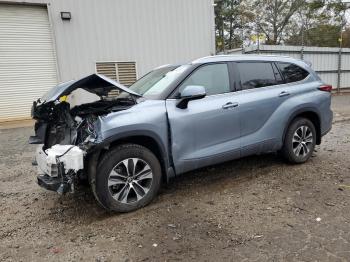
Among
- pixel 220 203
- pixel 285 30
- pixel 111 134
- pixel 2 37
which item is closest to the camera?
pixel 111 134

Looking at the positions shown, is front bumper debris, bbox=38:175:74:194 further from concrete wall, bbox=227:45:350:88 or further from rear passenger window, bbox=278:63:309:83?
concrete wall, bbox=227:45:350:88

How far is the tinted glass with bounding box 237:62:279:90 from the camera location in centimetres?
466

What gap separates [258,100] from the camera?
459 centimetres

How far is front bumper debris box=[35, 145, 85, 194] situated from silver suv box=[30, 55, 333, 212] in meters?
0.01

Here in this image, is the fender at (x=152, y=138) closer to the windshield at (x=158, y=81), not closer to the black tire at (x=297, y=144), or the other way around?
the windshield at (x=158, y=81)

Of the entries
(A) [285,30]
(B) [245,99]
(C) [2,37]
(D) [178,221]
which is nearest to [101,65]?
Answer: (C) [2,37]

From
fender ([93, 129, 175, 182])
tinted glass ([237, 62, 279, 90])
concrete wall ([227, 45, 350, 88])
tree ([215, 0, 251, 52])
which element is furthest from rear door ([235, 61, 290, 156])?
tree ([215, 0, 251, 52])

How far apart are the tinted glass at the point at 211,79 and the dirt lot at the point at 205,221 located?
135cm

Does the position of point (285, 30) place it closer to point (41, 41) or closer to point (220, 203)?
point (41, 41)

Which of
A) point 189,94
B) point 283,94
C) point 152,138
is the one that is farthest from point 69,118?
point 283,94

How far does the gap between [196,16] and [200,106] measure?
11.0 metres

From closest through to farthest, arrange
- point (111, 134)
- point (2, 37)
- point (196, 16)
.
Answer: point (111, 134), point (2, 37), point (196, 16)

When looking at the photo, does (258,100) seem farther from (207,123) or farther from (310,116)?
(310,116)

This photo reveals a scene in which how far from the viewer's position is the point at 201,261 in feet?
9.34
